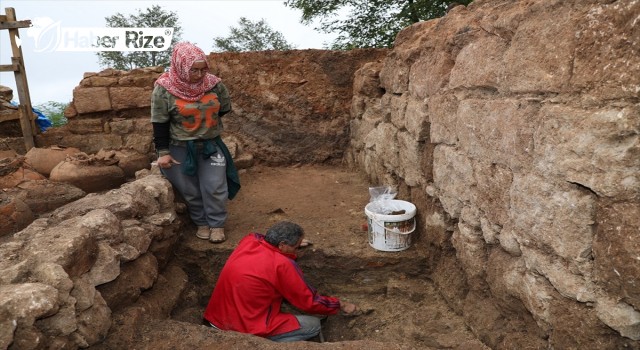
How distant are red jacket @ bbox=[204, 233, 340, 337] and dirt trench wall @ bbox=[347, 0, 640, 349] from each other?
0.97 metres

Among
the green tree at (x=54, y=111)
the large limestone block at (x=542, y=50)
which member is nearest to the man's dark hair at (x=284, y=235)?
the large limestone block at (x=542, y=50)

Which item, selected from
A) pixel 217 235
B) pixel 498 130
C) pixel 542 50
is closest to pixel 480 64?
pixel 498 130

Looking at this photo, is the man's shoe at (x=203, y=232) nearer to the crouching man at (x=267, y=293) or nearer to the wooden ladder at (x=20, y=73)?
the crouching man at (x=267, y=293)

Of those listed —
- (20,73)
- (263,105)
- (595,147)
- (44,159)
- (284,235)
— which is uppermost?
(20,73)

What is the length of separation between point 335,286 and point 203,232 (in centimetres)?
116

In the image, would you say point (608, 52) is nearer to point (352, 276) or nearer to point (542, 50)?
point (542, 50)

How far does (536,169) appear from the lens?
6.00 feet

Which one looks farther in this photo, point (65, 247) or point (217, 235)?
point (217, 235)

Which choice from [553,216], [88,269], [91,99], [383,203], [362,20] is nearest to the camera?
[553,216]

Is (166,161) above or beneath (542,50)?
beneath

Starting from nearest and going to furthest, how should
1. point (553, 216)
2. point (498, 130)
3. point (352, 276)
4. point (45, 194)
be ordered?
point (553, 216) < point (498, 130) < point (352, 276) < point (45, 194)

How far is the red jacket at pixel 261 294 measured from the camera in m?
2.69

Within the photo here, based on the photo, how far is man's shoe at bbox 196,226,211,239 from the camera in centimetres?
354

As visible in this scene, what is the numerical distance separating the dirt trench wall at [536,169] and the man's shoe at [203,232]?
1.71 meters
